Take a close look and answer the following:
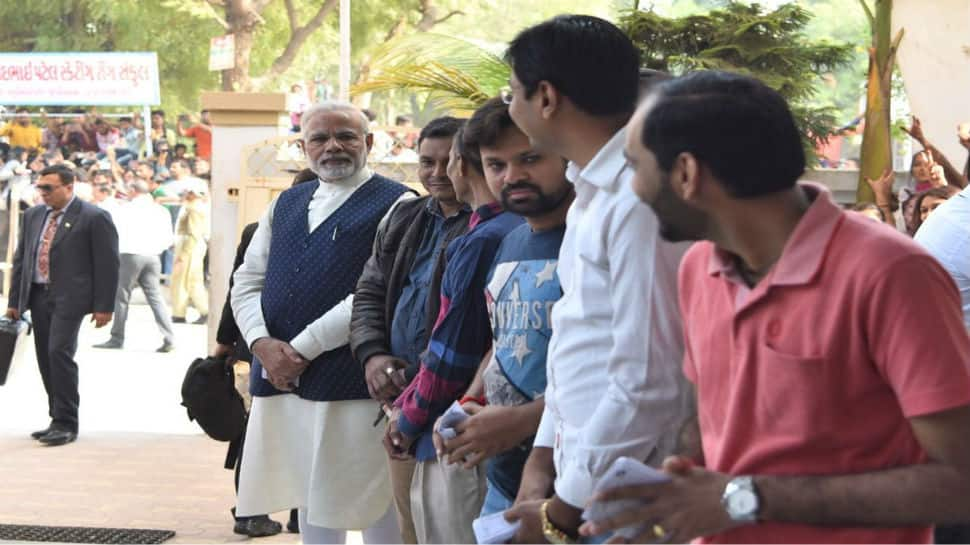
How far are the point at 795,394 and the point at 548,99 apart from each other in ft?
3.30

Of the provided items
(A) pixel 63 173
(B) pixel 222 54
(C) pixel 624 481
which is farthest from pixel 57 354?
(B) pixel 222 54

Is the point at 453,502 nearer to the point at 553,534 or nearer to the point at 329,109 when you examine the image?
the point at 553,534

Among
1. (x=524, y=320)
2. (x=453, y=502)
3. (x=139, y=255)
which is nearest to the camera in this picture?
(x=524, y=320)

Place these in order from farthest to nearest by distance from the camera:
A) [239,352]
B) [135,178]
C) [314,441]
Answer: [135,178], [239,352], [314,441]

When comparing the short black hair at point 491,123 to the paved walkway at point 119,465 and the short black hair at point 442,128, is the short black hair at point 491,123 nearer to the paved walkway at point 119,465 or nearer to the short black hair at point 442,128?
the short black hair at point 442,128

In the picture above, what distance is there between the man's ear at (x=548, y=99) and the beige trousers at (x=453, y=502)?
48.1 inches

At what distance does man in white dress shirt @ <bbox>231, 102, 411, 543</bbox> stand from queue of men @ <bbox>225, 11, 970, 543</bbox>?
85 cm

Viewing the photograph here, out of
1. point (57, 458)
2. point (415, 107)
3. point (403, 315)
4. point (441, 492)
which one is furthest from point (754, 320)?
point (415, 107)

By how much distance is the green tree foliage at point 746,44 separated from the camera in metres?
10.2

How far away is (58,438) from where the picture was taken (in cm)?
1020

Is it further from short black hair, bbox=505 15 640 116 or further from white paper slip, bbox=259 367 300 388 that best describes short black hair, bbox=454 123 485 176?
white paper slip, bbox=259 367 300 388

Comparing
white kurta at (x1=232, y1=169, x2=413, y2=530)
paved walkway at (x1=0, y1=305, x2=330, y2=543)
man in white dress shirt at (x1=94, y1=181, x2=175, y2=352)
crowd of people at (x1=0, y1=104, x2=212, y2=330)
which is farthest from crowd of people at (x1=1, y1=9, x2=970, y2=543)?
man in white dress shirt at (x1=94, y1=181, x2=175, y2=352)

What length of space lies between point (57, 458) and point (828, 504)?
27.2 ft

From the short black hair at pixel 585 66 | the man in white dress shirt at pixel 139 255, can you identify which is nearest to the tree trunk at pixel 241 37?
the man in white dress shirt at pixel 139 255
